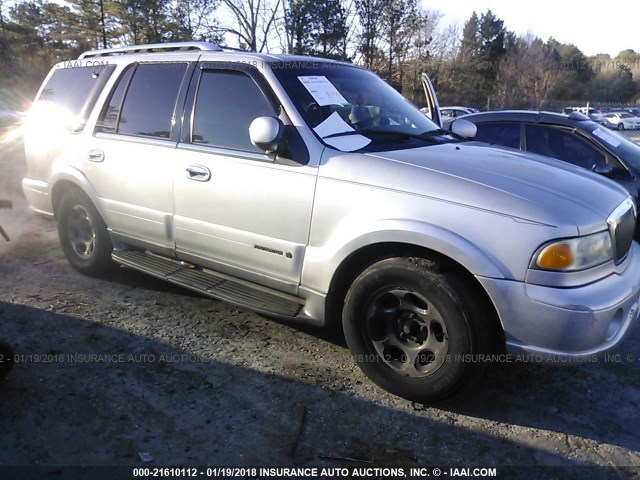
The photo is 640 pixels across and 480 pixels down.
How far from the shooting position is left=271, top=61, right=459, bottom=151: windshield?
11.1 ft

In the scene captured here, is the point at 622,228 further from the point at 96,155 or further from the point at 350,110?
the point at 96,155

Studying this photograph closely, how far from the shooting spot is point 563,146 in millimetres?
5715

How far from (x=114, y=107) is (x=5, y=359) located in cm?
229

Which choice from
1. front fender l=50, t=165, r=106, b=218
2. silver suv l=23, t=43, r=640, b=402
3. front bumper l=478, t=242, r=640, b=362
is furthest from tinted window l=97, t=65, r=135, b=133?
front bumper l=478, t=242, r=640, b=362

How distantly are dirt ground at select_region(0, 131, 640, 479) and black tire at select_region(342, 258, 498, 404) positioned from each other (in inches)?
7.4

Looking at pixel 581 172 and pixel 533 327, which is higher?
pixel 581 172

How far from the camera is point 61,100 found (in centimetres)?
503

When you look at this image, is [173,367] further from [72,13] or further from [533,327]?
[72,13]

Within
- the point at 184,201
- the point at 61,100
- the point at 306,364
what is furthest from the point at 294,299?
the point at 61,100

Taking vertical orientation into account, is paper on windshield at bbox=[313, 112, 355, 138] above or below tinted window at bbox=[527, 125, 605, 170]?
above

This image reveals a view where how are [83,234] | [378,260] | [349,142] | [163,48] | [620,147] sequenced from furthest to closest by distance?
[620,147], [83,234], [163,48], [349,142], [378,260]

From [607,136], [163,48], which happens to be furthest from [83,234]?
[607,136]

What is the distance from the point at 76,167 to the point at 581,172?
4013 millimetres

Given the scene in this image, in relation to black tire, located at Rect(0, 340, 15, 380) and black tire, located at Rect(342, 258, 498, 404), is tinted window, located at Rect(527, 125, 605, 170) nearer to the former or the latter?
black tire, located at Rect(342, 258, 498, 404)
